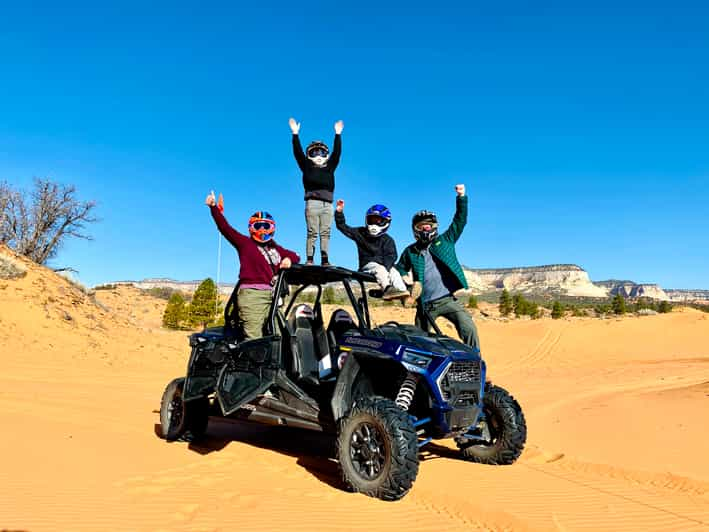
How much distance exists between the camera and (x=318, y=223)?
9258 mm

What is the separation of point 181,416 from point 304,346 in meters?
2.12

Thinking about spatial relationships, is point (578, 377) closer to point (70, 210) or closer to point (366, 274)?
point (366, 274)

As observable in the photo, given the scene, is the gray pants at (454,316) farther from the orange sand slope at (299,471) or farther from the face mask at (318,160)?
the face mask at (318,160)

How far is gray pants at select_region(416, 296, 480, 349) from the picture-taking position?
23.5ft

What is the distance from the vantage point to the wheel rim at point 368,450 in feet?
16.7

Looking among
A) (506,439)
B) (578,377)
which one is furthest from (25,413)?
(578,377)

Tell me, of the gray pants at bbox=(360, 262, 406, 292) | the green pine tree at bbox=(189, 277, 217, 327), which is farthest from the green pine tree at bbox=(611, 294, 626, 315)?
the gray pants at bbox=(360, 262, 406, 292)

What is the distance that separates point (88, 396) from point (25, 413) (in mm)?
2122

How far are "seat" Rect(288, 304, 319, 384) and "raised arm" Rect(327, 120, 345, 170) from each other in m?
3.38

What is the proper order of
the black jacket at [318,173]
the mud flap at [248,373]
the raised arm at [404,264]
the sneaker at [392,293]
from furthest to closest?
1. the black jacket at [318,173]
2. the raised arm at [404,264]
3. the mud flap at [248,373]
4. the sneaker at [392,293]

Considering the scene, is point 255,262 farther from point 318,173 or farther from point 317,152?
point 317,152

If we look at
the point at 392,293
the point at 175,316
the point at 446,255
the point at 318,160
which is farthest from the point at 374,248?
the point at 175,316

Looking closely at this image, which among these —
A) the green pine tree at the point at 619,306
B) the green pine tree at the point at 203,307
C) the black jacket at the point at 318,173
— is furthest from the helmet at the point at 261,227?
the green pine tree at the point at 619,306

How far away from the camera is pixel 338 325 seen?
6.56m
